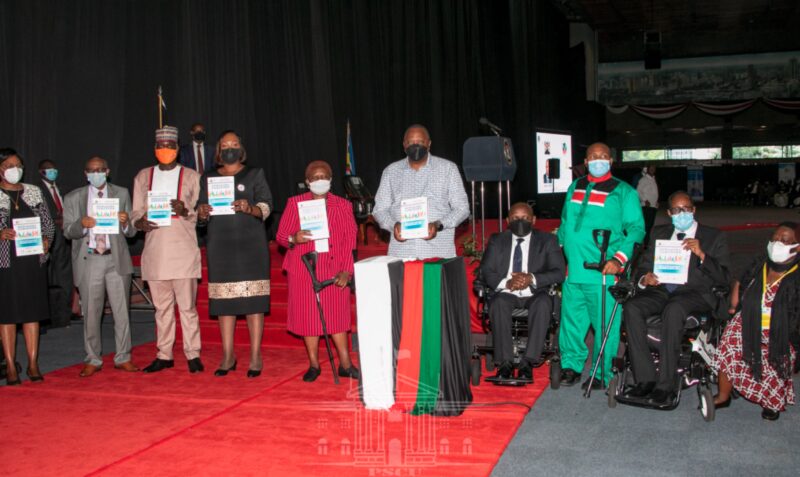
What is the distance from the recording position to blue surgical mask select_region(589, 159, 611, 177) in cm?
462

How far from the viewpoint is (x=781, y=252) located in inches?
155

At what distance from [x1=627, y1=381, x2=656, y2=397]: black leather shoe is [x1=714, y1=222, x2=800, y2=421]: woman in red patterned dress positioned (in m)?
0.42

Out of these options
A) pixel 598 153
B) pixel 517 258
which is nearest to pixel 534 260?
pixel 517 258

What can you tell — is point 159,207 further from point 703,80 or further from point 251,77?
point 703,80

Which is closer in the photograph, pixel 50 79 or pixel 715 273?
pixel 715 273

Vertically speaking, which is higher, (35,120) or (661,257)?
(35,120)

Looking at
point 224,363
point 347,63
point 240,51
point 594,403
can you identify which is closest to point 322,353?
point 224,363

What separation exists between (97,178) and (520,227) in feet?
9.58

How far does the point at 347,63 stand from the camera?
389 inches

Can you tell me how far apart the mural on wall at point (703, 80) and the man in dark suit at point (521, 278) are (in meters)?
22.0

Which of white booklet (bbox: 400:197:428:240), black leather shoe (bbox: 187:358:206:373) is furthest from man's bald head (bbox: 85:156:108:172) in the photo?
white booklet (bbox: 400:197:428:240)

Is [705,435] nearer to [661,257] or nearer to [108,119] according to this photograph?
[661,257]

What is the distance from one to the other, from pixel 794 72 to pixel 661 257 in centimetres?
2338

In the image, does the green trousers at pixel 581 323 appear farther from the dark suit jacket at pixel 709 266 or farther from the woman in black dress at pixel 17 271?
the woman in black dress at pixel 17 271
